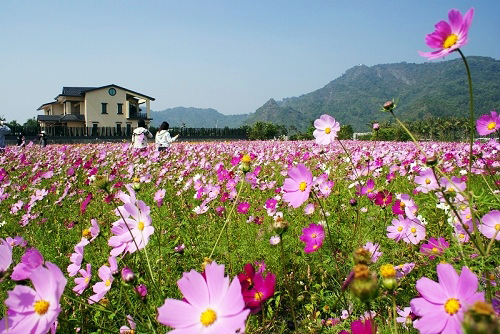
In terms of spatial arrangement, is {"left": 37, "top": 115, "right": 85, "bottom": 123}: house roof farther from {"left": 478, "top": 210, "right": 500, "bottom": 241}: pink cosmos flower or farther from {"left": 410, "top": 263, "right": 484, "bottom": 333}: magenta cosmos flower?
{"left": 410, "top": 263, "right": 484, "bottom": 333}: magenta cosmos flower

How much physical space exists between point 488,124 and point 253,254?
4.01ft

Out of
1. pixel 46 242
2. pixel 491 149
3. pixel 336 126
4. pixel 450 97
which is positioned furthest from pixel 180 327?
pixel 450 97

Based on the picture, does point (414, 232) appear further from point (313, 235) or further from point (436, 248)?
point (313, 235)

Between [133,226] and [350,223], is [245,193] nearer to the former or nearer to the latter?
[350,223]

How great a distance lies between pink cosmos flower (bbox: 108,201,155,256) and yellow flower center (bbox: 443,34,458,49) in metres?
0.76

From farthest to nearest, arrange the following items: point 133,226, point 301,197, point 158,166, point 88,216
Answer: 1. point 158,166
2. point 88,216
3. point 301,197
4. point 133,226

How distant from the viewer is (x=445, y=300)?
55 centimetres

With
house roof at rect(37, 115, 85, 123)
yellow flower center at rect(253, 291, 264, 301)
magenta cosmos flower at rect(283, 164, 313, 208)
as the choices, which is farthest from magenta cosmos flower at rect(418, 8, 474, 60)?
house roof at rect(37, 115, 85, 123)

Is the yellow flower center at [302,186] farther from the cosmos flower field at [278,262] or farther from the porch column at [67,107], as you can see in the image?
the porch column at [67,107]

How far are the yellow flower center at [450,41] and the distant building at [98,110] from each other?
119ft

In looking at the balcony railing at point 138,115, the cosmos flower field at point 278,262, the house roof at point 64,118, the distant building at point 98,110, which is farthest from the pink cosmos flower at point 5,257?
the balcony railing at point 138,115

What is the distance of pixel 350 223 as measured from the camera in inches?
93.3

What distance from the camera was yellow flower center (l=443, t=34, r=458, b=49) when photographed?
2.65 feet

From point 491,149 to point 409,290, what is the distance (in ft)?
7.35
